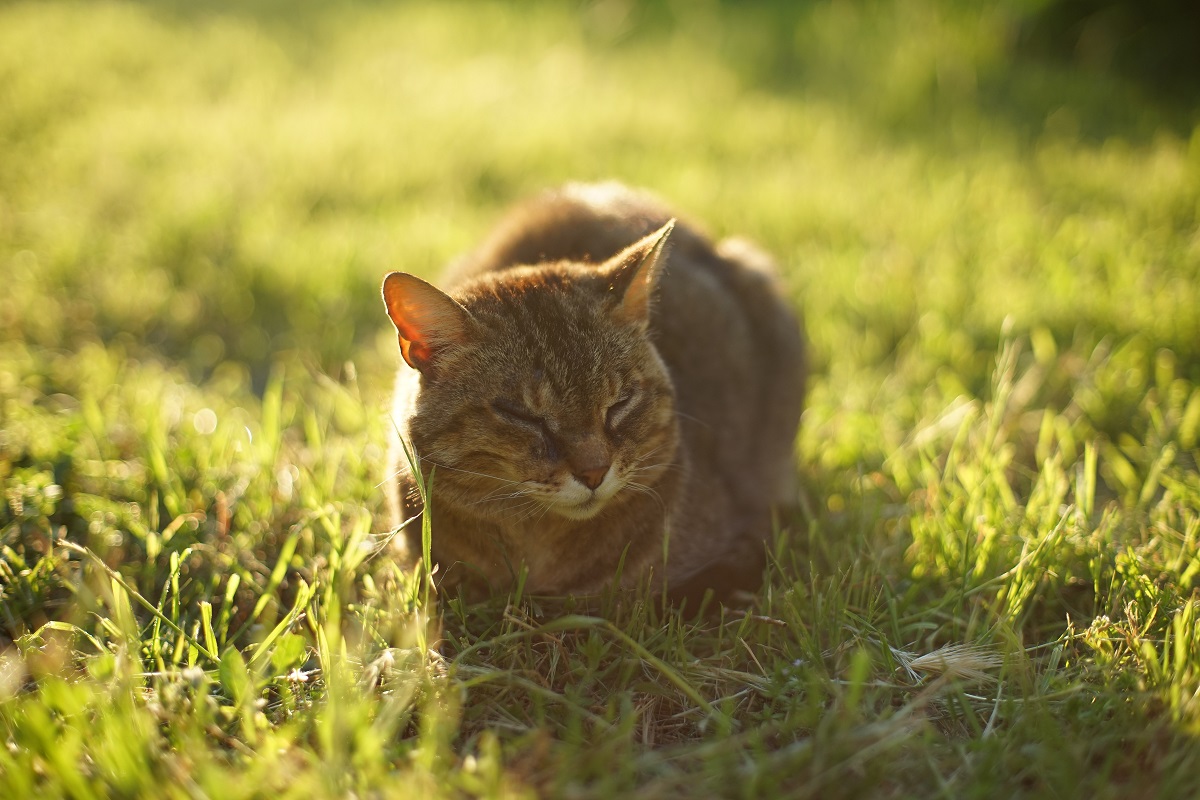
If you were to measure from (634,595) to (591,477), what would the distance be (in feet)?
1.16

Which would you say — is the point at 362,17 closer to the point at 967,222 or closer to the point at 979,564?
the point at 967,222

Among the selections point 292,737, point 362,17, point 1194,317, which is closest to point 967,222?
point 1194,317

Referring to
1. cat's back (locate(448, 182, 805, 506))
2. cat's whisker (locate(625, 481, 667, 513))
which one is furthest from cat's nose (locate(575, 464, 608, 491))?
cat's back (locate(448, 182, 805, 506))

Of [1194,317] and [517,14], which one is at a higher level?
[517,14]

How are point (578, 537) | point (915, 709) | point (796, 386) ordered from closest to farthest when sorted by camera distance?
point (915, 709) → point (578, 537) → point (796, 386)

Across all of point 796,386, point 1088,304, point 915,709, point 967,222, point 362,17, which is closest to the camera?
point 915,709

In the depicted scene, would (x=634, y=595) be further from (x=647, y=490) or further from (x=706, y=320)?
(x=706, y=320)

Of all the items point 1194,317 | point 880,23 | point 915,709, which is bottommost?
point 915,709

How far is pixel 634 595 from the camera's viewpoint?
1.96 meters

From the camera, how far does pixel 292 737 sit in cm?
149

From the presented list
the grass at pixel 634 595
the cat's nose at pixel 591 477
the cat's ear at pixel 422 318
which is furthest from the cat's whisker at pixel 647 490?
the cat's ear at pixel 422 318

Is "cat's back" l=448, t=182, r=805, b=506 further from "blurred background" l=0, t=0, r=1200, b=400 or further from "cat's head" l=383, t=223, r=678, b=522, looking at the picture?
"blurred background" l=0, t=0, r=1200, b=400

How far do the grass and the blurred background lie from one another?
3 centimetres

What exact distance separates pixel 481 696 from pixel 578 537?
1.35ft
